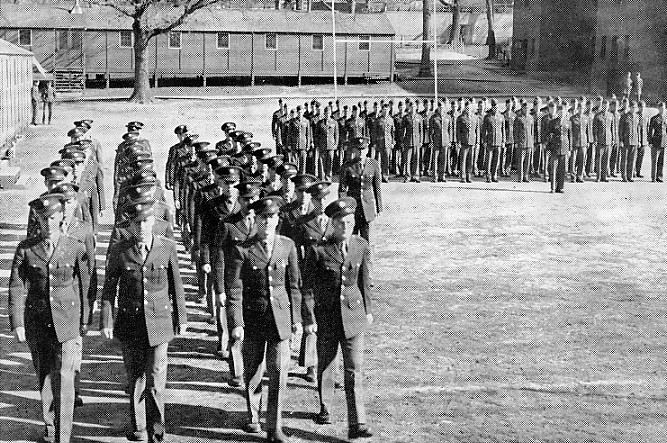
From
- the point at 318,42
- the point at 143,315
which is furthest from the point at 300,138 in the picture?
the point at 318,42

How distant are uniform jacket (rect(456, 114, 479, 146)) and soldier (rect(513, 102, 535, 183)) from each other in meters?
0.91


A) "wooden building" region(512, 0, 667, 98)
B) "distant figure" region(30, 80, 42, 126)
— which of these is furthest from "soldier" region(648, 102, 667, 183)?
"distant figure" region(30, 80, 42, 126)

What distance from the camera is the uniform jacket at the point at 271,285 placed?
8062mm

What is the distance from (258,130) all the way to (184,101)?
352 inches

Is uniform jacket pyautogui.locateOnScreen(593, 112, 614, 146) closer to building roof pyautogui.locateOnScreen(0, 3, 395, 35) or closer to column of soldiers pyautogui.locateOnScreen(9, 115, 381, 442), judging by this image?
column of soldiers pyautogui.locateOnScreen(9, 115, 381, 442)

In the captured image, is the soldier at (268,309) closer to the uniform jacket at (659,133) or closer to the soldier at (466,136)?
the soldier at (466,136)

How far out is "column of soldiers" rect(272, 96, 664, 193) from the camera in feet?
72.3

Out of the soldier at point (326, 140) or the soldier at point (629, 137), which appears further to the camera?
the soldier at point (629, 137)

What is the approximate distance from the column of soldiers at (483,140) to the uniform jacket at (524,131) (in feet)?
0.07

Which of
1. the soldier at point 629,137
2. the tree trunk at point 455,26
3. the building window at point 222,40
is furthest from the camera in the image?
the tree trunk at point 455,26

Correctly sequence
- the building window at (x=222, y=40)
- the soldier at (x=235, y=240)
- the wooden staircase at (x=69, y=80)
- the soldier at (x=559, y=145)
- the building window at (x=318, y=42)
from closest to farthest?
the soldier at (x=235, y=240) < the soldier at (x=559, y=145) < the wooden staircase at (x=69, y=80) < the building window at (x=222, y=40) < the building window at (x=318, y=42)

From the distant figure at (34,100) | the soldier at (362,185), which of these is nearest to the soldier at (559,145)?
the soldier at (362,185)

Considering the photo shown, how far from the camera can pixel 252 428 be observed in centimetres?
826

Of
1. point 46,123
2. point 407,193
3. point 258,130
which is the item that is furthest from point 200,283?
point 46,123
